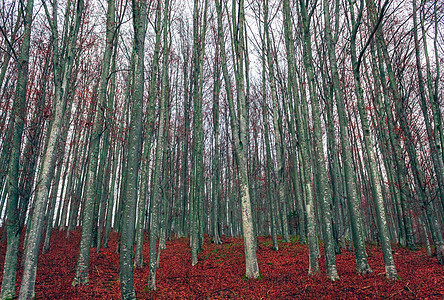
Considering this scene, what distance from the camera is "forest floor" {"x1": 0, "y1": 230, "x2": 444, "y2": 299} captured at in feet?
15.7

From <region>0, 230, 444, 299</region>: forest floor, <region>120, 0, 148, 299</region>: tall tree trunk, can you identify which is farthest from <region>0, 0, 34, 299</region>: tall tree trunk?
<region>120, 0, 148, 299</region>: tall tree trunk

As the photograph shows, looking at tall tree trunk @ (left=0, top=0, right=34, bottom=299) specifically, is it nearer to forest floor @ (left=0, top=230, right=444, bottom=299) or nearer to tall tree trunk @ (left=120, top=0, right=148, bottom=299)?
forest floor @ (left=0, top=230, right=444, bottom=299)

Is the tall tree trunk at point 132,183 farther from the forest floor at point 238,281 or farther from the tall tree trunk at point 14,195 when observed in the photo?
the tall tree trunk at point 14,195

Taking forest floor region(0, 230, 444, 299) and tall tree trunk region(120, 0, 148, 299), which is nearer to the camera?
tall tree trunk region(120, 0, 148, 299)

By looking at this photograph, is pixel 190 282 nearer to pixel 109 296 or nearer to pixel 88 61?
pixel 109 296

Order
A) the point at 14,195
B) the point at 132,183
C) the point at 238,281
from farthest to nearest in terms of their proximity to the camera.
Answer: the point at 238,281 → the point at 14,195 → the point at 132,183

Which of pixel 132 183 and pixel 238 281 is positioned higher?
pixel 132 183

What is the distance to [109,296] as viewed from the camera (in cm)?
541

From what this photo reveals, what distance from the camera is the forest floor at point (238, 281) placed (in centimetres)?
479

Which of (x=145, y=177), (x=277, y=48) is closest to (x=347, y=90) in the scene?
(x=277, y=48)

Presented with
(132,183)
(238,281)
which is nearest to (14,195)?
(132,183)

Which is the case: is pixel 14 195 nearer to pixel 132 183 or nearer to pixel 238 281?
pixel 132 183

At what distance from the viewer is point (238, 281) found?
6090mm

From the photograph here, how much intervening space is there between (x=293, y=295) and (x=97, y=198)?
10.5 m
